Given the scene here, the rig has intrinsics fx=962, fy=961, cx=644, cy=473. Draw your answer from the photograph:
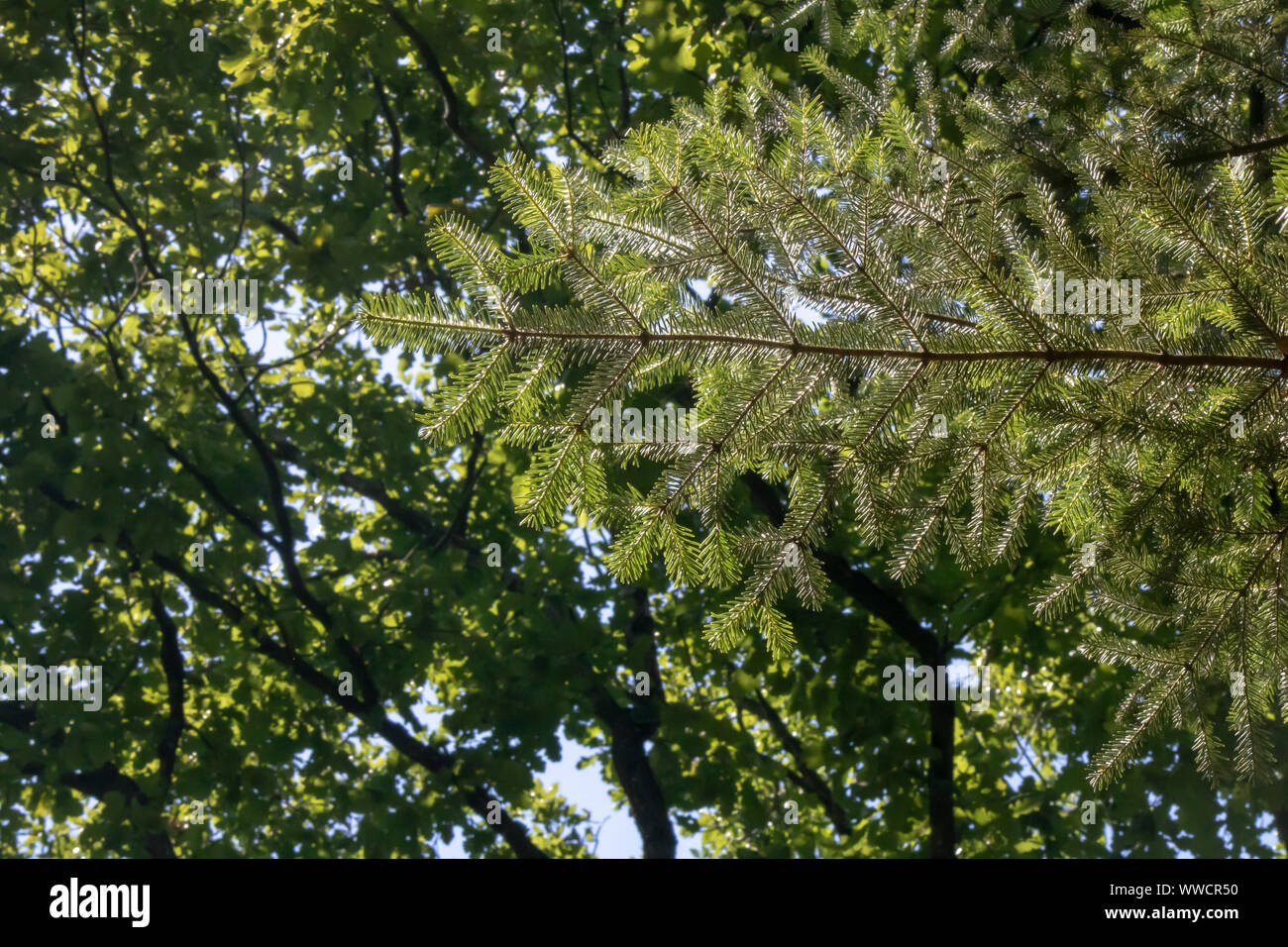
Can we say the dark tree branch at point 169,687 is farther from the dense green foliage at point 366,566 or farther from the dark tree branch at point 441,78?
the dark tree branch at point 441,78

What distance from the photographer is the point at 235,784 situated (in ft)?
22.2

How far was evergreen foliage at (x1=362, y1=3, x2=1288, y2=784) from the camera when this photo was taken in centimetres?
174

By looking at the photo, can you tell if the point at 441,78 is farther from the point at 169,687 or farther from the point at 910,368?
the point at 910,368

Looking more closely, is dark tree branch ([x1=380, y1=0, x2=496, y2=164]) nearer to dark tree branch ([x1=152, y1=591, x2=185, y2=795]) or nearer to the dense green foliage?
the dense green foliage

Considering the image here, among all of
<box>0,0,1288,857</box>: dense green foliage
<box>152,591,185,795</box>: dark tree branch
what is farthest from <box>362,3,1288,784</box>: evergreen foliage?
<box>152,591,185,795</box>: dark tree branch

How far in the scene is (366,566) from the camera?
7648mm

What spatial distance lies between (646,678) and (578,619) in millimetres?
660

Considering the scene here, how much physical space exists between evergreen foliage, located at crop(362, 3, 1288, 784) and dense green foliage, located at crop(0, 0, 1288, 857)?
2.77 meters

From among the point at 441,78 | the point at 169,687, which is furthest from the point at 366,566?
the point at 441,78

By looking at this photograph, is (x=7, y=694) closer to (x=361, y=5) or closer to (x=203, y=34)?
(x=203, y=34)

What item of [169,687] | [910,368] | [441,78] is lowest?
[169,687]

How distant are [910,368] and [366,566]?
6524 millimetres

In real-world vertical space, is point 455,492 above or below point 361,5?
below
